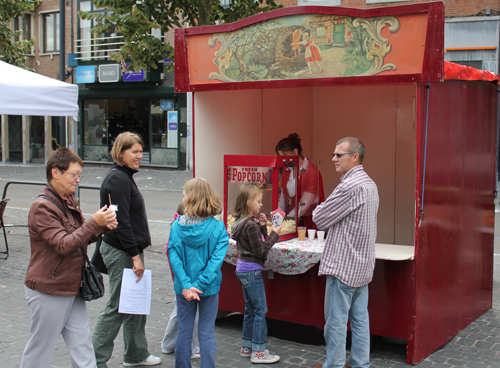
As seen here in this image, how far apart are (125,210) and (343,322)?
1.76m

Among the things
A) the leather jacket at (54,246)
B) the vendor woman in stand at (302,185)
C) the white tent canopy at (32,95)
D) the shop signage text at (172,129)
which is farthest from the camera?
the shop signage text at (172,129)

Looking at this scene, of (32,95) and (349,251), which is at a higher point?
(32,95)

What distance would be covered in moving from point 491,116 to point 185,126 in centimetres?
1753

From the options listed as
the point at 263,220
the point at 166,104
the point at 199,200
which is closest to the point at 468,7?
the point at 166,104

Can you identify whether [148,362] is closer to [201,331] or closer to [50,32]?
[201,331]

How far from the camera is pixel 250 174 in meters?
4.93

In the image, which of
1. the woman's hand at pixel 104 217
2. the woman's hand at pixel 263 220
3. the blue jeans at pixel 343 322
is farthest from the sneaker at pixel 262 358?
the woman's hand at pixel 104 217

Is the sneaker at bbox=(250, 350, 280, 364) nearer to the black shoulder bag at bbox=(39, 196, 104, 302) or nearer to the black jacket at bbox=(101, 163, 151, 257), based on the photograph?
the black jacket at bbox=(101, 163, 151, 257)

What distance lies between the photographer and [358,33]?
4.08 m

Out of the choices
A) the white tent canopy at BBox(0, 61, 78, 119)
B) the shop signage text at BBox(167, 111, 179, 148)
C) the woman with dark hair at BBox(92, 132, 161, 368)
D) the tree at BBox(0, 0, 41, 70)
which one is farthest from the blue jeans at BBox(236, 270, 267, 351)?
the shop signage text at BBox(167, 111, 179, 148)

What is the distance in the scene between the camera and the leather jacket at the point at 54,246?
120 inches

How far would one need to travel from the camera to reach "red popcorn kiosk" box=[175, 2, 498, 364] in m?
4.04

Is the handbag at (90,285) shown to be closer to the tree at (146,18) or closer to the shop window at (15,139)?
the tree at (146,18)

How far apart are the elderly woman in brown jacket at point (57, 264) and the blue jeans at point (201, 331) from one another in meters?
0.63
